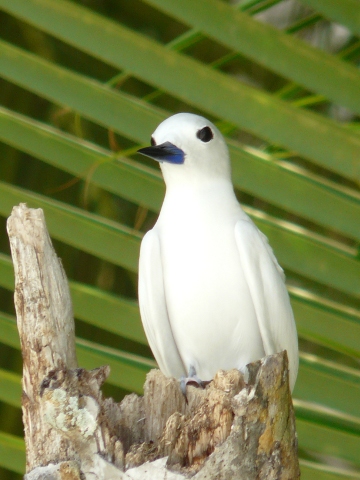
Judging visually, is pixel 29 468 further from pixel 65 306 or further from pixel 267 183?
pixel 267 183

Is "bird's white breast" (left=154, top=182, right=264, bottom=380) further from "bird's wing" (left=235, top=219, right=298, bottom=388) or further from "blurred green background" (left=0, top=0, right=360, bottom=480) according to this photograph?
"blurred green background" (left=0, top=0, right=360, bottom=480)

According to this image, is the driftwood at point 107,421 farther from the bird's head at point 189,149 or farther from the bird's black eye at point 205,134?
the bird's black eye at point 205,134

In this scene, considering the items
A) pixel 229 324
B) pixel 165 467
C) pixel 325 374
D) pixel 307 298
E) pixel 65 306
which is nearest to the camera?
Answer: pixel 165 467

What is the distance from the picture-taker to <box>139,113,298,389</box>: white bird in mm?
2348

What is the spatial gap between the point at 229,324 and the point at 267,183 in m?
0.45

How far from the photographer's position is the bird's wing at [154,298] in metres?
2.43

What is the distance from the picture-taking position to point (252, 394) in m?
1.73

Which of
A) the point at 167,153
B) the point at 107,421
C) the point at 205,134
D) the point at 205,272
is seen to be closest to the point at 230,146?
the point at 205,134

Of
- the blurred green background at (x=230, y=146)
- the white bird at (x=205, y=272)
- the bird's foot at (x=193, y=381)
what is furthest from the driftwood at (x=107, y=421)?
the blurred green background at (x=230, y=146)

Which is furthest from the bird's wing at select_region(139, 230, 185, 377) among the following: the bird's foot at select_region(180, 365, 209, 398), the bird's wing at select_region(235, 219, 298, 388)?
the bird's wing at select_region(235, 219, 298, 388)

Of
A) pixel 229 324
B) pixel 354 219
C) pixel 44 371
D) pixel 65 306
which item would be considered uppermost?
pixel 354 219

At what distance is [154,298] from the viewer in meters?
2.44

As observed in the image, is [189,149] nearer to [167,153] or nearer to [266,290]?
[167,153]

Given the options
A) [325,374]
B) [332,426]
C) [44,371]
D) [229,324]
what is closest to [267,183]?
[229,324]
